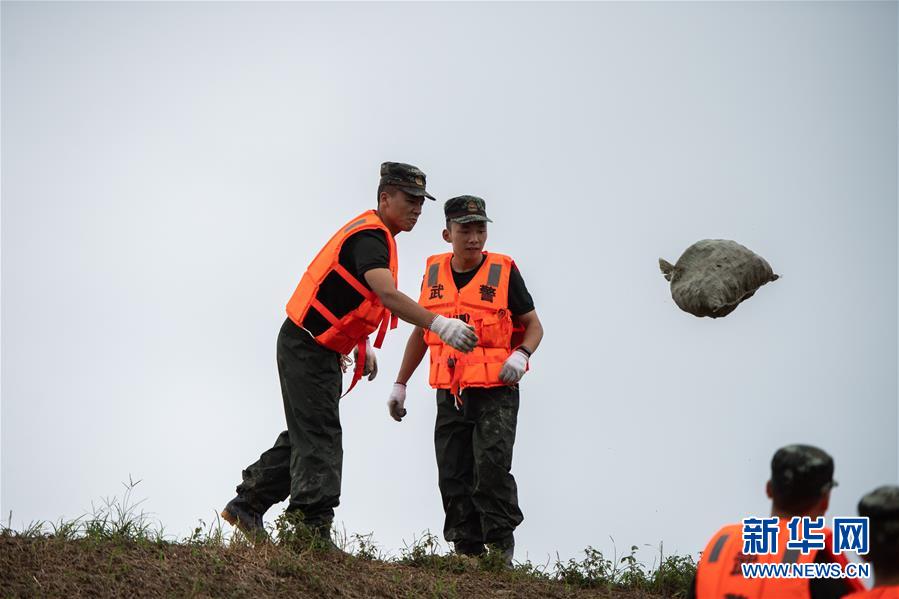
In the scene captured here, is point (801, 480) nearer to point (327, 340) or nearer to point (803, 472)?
point (803, 472)

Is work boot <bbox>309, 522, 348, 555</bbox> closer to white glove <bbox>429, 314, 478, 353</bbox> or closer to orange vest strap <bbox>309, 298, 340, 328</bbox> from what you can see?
orange vest strap <bbox>309, 298, 340, 328</bbox>

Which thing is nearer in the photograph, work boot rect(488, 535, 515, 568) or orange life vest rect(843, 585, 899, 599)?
orange life vest rect(843, 585, 899, 599)

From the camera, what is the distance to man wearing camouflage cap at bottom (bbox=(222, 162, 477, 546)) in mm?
6582

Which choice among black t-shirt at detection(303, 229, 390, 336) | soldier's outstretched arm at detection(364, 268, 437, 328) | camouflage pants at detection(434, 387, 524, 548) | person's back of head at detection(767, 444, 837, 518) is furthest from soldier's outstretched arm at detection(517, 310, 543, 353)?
person's back of head at detection(767, 444, 837, 518)

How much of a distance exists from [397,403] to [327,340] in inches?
60.0

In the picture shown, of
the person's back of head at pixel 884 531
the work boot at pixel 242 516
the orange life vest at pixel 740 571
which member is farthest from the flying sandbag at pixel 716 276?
the person's back of head at pixel 884 531

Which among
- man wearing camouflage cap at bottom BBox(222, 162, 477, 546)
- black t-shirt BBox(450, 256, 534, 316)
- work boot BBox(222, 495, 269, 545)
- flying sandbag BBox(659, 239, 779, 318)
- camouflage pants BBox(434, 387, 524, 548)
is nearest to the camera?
man wearing camouflage cap at bottom BBox(222, 162, 477, 546)

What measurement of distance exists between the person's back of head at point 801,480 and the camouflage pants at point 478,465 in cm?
390

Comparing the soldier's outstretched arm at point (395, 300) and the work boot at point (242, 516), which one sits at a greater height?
the soldier's outstretched arm at point (395, 300)

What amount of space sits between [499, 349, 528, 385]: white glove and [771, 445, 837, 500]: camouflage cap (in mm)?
3905

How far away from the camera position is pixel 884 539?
135 inches

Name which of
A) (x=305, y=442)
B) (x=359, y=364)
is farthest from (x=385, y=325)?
(x=305, y=442)

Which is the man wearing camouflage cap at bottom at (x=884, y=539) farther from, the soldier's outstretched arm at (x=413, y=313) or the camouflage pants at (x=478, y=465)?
the camouflage pants at (x=478, y=465)

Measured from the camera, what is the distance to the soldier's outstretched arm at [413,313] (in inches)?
255
